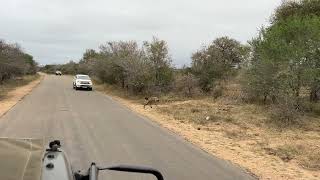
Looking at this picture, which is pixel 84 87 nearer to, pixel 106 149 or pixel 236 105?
pixel 236 105

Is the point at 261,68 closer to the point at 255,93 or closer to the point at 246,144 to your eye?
the point at 255,93

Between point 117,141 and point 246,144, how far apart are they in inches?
146

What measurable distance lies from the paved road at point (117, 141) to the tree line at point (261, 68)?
241 inches

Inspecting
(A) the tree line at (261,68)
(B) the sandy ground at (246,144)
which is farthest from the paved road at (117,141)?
(A) the tree line at (261,68)

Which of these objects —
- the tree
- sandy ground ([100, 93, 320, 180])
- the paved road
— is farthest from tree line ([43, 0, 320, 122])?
the paved road

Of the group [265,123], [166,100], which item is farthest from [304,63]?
[166,100]

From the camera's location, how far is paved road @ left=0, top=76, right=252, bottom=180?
1140 centimetres

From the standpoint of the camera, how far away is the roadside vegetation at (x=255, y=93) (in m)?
14.5

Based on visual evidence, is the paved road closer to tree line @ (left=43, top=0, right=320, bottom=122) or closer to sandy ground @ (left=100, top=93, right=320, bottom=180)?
sandy ground @ (left=100, top=93, right=320, bottom=180)

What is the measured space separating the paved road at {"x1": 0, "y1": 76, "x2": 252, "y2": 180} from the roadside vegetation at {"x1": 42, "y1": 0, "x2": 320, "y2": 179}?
2.87 ft

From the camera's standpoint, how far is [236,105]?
2739 cm

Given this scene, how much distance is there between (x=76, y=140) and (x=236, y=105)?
13.8 metres

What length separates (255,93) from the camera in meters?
27.8

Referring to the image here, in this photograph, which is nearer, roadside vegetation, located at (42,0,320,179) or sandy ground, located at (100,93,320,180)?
sandy ground, located at (100,93,320,180)
